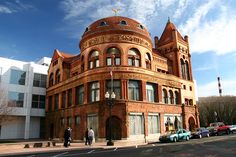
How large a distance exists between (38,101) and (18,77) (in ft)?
19.8

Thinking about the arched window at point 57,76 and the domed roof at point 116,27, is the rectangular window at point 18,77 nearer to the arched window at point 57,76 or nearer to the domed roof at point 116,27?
the arched window at point 57,76

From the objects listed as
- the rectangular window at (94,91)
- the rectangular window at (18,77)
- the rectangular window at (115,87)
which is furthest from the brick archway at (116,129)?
the rectangular window at (18,77)

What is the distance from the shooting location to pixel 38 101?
1772 inches

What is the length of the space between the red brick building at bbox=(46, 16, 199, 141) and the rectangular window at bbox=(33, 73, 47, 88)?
21.7 feet

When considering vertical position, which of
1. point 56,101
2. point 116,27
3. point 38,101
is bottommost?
point 56,101

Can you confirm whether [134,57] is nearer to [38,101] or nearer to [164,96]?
[164,96]


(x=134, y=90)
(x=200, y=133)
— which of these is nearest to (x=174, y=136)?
(x=200, y=133)

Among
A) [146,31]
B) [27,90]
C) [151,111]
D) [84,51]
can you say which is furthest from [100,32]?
[27,90]

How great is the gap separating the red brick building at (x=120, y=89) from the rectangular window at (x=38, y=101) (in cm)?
511

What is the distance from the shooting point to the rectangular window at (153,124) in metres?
32.1

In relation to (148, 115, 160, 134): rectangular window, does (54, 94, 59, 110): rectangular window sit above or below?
above

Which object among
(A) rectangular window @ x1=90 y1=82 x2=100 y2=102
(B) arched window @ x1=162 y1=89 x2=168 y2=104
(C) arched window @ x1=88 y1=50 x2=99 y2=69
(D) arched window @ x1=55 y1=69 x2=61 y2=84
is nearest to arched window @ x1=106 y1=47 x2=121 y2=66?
(C) arched window @ x1=88 y1=50 x2=99 y2=69

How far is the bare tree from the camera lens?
215 feet

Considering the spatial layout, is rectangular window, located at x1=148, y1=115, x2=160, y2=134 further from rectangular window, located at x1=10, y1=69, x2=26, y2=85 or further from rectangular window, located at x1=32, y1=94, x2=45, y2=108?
rectangular window, located at x1=10, y1=69, x2=26, y2=85
